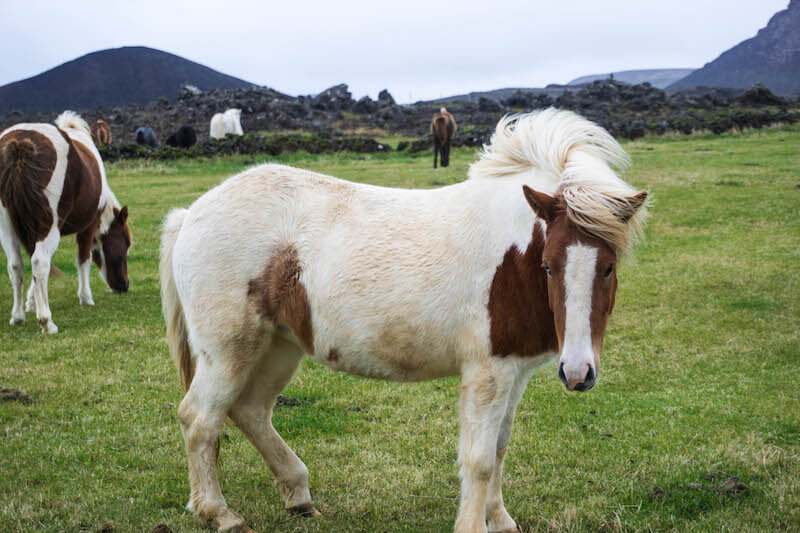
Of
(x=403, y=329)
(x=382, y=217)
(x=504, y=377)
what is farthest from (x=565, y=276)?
(x=382, y=217)

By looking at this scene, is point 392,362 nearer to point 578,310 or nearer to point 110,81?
point 578,310

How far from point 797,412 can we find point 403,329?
11.4 feet

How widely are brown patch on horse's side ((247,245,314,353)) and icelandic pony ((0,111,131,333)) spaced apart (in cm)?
495

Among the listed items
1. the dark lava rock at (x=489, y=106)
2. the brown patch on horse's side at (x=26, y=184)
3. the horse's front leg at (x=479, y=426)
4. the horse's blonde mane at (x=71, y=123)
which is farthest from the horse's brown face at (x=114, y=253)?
the dark lava rock at (x=489, y=106)

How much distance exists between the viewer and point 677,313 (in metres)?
7.37

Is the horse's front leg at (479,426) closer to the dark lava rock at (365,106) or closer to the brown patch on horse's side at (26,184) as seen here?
the brown patch on horse's side at (26,184)

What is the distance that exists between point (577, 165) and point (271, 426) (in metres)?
2.26

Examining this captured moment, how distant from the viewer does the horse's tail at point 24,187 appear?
6.95 metres

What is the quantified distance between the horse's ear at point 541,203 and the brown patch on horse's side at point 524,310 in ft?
0.50

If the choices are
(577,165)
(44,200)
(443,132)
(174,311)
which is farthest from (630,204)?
(443,132)

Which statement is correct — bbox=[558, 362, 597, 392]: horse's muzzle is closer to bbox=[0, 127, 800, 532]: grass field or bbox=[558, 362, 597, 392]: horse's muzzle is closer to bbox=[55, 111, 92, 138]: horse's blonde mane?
bbox=[0, 127, 800, 532]: grass field

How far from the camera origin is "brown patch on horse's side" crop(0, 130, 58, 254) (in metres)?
6.95

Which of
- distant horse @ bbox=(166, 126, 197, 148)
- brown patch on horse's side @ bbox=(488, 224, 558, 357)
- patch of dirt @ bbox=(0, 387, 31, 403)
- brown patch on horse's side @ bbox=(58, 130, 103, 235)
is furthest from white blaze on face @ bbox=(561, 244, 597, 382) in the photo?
distant horse @ bbox=(166, 126, 197, 148)

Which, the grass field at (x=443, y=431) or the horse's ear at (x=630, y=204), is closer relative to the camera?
the horse's ear at (x=630, y=204)
